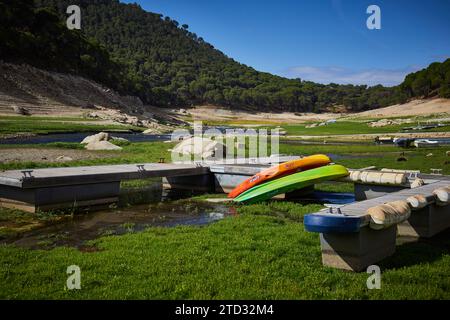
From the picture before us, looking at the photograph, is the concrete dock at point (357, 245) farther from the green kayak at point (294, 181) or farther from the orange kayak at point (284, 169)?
the orange kayak at point (284, 169)

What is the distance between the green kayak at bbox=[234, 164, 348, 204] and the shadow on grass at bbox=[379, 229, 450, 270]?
17.5 feet

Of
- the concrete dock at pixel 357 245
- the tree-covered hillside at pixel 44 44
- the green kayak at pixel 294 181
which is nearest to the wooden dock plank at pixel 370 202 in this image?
the concrete dock at pixel 357 245

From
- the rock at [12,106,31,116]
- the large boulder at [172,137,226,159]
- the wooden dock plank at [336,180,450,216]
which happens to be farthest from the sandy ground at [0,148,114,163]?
the rock at [12,106,31,116]

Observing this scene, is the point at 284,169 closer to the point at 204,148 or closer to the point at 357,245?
the point at 357,245

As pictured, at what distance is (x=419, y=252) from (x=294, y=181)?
6.92 meters

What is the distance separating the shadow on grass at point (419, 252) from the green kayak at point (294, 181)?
5.34m

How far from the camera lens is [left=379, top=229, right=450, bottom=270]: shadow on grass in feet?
32.0

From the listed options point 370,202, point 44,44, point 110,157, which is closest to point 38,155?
point 110,157

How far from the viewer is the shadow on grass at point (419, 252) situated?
9.76m

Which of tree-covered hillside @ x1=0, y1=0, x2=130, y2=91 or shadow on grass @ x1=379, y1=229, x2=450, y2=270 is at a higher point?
tree-covered hillside @ x1=0, y1=0, x2=130, y2=91

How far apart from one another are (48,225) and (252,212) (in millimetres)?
7074

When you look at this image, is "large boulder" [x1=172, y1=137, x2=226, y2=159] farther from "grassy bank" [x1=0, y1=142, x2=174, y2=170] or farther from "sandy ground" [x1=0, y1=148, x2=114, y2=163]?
"sandy ground" [x1=0, y1=148, x2=114, y2=163]

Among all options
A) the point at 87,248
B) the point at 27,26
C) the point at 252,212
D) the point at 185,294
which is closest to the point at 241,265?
the point at 185,294

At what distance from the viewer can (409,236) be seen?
12.4 metres
